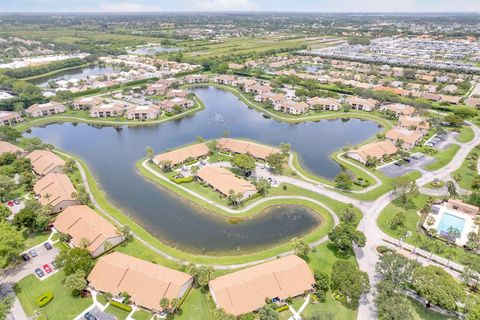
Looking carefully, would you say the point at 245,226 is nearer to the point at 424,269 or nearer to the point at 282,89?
the point at 424,269

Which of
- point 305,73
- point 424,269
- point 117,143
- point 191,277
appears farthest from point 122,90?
point 424,269

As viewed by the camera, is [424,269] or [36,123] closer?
[424,269]

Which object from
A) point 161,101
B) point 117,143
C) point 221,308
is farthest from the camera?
point 161,101

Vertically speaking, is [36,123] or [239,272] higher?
[239,272]

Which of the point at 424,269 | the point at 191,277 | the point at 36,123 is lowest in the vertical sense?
the point at 36,123

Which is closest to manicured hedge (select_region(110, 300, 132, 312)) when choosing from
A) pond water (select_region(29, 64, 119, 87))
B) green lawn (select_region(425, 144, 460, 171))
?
green lawn (select_region(425, 144, 460, 171))

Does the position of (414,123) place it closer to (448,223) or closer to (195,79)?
(448,223)

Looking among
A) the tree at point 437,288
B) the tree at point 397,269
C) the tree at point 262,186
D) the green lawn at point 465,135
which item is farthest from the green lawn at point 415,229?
the green lawn at point 465,135
